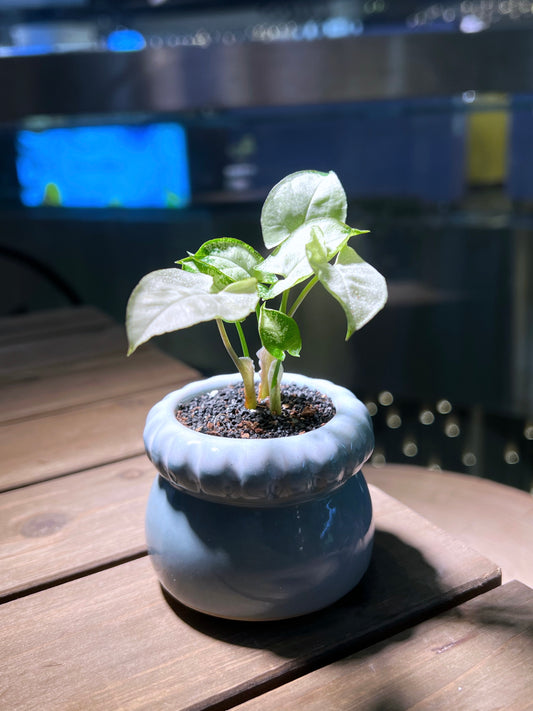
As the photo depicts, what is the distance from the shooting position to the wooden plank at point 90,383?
2.56 ft

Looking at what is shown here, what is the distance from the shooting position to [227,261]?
1.34 ft

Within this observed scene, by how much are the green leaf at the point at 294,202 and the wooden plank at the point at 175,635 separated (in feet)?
0.80

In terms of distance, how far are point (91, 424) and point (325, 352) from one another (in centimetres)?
138

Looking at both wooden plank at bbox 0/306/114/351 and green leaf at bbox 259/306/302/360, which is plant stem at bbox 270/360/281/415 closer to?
green leaf at bbox 259/306/302/360

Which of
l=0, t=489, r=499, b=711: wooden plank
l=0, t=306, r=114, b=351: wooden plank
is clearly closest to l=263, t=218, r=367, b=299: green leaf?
l=0, t=489, r=499, b=711: wooden plank

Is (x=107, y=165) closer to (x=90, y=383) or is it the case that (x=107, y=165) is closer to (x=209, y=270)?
(x=90, y=383)

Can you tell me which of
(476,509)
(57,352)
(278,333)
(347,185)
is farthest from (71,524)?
(347,185)

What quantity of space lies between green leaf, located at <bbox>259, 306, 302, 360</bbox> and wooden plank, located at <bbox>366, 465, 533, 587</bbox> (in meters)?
0.48

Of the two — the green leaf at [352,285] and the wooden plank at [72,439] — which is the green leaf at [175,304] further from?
the wooden plank at [72,439]

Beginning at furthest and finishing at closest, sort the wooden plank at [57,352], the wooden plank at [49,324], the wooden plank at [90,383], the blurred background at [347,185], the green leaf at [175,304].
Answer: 1. the blurred background at [347,185]
2. the wooden plank at [49,324]
3. the wooden plank at [57,352]
4. the wooden plank at [90,383]
5. the green leaf at [175,304]

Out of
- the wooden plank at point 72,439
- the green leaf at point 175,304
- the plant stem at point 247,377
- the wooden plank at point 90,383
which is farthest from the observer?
the wooden plank at point 90,383

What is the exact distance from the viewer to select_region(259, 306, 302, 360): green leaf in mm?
389

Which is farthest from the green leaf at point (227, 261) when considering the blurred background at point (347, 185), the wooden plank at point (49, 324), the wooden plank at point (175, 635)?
the blurred background at point (347, 185)

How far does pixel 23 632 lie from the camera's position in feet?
1.37
